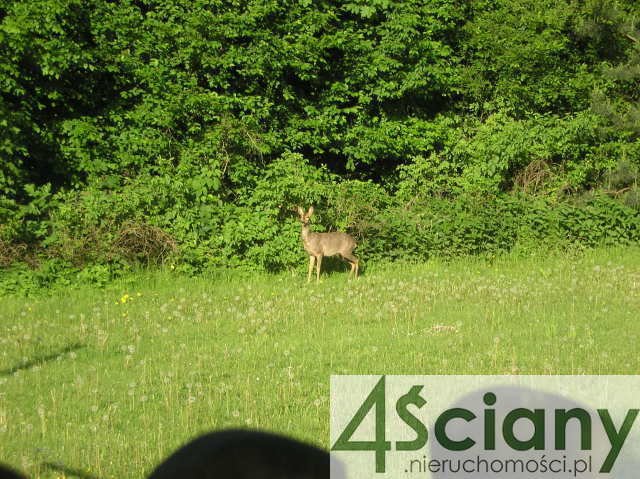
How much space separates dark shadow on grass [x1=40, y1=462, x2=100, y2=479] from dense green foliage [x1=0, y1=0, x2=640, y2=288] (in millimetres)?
7704

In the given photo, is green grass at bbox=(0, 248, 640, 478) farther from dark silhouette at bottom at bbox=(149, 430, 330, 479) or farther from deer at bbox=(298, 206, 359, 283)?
dark silhouette at bottom at bbox=(149, 430, 330, 479)

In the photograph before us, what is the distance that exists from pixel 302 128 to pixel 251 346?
1068 centimetres

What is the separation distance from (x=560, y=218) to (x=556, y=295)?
5103 millimetres

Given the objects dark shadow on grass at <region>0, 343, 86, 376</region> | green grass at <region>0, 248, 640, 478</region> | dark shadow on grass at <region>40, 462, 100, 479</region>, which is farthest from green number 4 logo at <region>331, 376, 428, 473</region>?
dark shadow on grass at <region>0, 343, 86, 376</region>

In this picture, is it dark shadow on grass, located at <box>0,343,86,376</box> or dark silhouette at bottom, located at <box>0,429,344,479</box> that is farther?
dark shadow on grass, located at <box>0,343,86,376</box>

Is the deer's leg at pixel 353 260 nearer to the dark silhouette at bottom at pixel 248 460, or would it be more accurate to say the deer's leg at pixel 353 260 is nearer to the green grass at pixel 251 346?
the green grass at pixel 251 346

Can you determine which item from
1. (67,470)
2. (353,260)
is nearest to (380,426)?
(67,470)

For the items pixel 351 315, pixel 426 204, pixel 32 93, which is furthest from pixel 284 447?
pixel 32 93

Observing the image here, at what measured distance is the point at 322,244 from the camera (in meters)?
13.5

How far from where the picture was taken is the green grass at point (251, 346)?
6.02m

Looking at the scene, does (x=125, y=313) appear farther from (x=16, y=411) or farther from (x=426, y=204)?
(x=426, y=204)

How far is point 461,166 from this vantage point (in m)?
18.4

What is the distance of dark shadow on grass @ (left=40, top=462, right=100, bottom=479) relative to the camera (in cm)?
510

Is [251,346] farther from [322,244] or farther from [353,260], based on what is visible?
[353,260]
